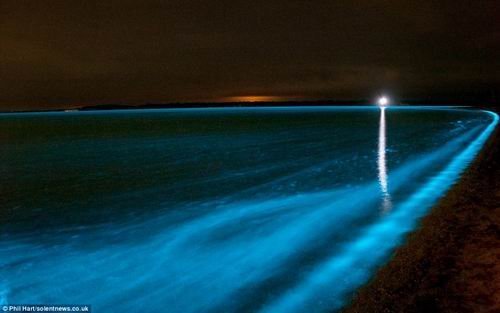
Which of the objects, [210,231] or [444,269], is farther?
[210,231]

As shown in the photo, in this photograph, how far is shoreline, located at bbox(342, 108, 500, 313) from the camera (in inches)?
249

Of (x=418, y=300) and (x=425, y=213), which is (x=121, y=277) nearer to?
(x=418, y=300)

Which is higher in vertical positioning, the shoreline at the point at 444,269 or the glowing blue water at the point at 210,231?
the shoreline at the point at 444,269

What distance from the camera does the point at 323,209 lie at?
15.0m

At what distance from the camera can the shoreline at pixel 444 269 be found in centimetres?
632

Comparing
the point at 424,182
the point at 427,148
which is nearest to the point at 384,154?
the point at 427,148

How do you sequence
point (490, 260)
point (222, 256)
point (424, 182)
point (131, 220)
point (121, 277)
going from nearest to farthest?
point (490, 260) < point (121, 277) < point (222, 256) < point (131, 220) < point (424, 182)

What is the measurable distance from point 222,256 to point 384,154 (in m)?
23.1

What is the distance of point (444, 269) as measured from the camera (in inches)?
295

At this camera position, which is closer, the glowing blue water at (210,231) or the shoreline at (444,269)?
the shoreline at (444,269)

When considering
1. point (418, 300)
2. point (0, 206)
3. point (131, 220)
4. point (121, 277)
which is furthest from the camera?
point (0, 206)

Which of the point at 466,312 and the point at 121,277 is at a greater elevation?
the point at 466,312

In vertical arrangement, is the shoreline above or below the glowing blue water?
above

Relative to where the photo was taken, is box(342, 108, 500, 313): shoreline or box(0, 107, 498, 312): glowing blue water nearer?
box(342, 108, 500, 313): shoreline
